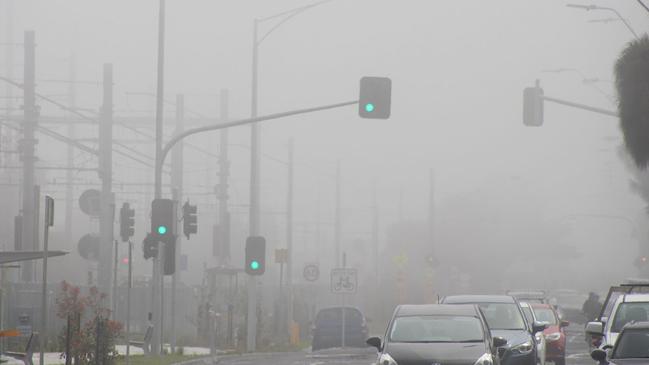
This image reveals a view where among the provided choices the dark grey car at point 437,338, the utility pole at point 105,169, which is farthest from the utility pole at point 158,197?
the dark grey car at point 437,338

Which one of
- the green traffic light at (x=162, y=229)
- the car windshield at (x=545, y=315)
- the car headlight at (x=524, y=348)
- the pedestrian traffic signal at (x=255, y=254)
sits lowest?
the car headlight at (x=524, y=348)

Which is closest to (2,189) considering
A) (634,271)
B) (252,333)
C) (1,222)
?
(1,222)

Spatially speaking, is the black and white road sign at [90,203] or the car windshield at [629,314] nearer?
the car windshield at [629,314]

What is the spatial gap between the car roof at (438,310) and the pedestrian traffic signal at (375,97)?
12.4 meters

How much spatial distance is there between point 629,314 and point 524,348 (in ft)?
5.82

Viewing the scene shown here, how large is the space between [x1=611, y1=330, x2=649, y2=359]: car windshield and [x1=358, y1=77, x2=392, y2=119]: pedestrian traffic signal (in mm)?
16247

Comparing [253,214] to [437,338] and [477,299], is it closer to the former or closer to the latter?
[477,299]

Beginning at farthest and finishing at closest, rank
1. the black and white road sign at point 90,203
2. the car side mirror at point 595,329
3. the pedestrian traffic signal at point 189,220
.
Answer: the black and white road sign at point 90,203 → the pedestrian traffic signal at point 189,220 → the car side mirror at point 595,329

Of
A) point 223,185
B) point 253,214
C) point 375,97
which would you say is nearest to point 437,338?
point 375,97

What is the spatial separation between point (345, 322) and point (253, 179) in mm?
7201

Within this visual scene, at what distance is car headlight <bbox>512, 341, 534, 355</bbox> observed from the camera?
25.0 m

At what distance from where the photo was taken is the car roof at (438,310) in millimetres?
21688

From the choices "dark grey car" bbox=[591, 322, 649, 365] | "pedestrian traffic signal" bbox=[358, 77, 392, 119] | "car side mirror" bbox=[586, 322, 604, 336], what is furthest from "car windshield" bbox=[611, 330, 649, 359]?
"pedestrian traffic signal" bbox=[358, 77, 392, 119]

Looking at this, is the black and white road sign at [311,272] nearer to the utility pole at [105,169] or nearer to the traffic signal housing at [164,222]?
the utility pole at [105,169]
